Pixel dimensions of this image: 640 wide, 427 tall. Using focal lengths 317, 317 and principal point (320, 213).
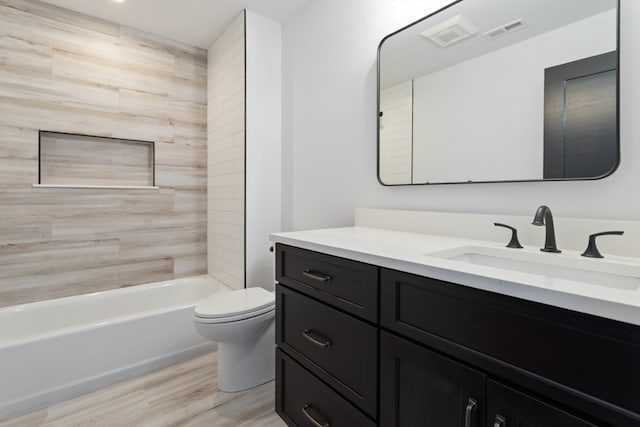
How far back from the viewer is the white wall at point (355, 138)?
993 mm

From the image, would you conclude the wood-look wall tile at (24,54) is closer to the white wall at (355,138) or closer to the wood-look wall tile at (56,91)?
the wood-look wall tile at (56,91)

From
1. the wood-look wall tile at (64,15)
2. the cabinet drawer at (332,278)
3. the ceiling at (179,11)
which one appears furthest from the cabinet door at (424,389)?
the wood-look wall tile at (64,15)

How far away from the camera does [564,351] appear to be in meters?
0.61

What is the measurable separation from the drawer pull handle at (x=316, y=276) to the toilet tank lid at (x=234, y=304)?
71 cm

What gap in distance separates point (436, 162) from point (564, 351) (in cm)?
103

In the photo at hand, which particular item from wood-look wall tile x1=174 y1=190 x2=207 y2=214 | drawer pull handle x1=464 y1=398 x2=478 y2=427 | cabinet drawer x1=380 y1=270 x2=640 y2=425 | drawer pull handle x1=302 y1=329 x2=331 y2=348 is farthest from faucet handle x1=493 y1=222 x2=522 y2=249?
wood-look wall tile x1=174 y1=190 x2=207 y2=214

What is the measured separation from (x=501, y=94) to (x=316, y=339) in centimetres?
122

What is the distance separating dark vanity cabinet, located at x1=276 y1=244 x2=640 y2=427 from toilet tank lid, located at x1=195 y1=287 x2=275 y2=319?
0.51m

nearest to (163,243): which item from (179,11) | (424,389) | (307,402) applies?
(179,11)

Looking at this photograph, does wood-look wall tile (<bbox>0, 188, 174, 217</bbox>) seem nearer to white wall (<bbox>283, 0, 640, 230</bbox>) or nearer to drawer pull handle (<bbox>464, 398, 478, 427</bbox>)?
white wall (<bbox>283, 0, 640, 230</bbox>)

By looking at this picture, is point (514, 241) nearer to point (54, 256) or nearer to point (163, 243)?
point (163, 243)

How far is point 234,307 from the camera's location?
5.97ft

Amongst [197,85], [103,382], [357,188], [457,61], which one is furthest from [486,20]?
[103,382]

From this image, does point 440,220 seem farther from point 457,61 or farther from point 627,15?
point 627,15
